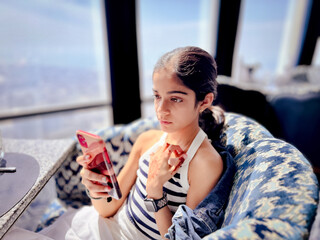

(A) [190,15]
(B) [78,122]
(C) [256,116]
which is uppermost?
(A) [190,15]

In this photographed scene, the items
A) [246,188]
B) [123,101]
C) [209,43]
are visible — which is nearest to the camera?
[246,188]

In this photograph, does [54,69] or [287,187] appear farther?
[54,69]

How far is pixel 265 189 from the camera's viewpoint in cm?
57

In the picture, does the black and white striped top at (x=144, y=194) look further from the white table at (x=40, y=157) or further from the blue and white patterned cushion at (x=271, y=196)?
the white table at (x=40, y=157)

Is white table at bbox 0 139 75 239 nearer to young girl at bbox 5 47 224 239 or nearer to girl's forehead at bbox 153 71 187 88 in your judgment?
young girl at bbox 5 47 224 239

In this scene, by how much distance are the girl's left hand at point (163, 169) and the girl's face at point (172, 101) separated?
95mm

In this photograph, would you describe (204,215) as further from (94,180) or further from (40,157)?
(40,157)

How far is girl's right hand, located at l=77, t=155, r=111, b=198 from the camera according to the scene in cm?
74

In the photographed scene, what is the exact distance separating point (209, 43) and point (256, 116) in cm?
168

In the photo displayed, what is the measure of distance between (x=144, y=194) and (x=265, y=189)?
1.53 feet

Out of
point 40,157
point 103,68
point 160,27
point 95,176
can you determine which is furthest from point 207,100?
point 160,27

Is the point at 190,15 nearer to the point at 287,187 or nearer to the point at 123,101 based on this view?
the point at 123,101

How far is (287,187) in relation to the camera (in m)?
0.54

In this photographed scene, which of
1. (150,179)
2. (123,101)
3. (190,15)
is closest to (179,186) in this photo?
(150,179)
